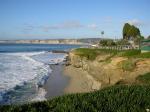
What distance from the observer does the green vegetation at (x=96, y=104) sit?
327 inches

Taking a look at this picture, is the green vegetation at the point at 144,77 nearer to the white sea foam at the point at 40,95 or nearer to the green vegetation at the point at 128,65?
the green vegetation at the point at 128,65

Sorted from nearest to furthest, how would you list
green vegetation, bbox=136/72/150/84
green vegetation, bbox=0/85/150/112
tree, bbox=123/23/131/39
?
green vegetation, bbox=0/85/150/112 < green vegetation, bbox=136/72/150/84 < tree, bbox=123/23/131/39

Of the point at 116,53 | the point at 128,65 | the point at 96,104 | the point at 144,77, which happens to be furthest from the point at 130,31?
the point at 96,104

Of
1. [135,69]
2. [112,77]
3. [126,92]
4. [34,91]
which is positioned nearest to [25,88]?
[34,91]

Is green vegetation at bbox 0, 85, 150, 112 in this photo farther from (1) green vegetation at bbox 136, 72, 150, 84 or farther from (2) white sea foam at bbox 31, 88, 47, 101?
(1) green vegetation at bbox 136, 72, 150, 84

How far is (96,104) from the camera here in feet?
29.1

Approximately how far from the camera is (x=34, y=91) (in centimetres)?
2503

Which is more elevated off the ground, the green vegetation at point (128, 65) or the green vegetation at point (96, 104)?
the green vegetation at point (96, 104)

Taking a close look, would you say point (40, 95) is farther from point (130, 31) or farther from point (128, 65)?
point (130, 31)

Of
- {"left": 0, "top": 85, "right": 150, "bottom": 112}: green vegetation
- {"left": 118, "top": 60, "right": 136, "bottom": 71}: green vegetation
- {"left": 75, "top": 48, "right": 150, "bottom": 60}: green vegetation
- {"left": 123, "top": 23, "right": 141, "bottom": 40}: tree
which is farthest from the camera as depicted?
{"left": 123, "top": 23, "right": 141, "bottom": 40}: tree

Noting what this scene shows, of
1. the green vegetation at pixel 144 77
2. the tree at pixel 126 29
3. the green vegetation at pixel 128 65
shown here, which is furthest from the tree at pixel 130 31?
the green vegetation at pixel 144 77

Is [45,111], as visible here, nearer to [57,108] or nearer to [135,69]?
[57,108]

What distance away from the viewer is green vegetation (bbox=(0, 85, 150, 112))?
830cm

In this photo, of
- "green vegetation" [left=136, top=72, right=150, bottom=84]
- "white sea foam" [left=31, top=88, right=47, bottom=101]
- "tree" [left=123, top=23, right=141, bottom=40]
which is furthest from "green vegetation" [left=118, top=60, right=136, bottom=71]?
"tree" [left=123, top=23, right=141, bottom=40]
